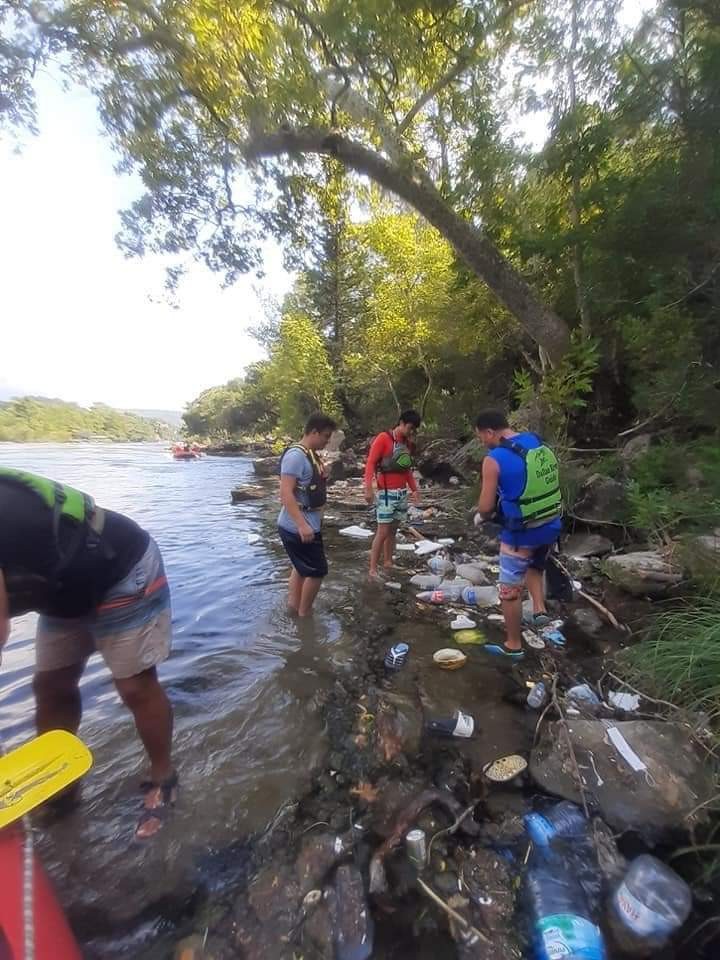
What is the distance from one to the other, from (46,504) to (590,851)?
104 inches

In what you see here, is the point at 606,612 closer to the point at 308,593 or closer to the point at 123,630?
the point at 308,593

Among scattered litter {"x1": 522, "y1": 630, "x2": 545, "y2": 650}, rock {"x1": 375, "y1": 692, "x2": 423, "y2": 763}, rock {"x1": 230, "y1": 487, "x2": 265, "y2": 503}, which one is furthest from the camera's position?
rock {"x1": 230, "y1": 487, "x2": 265, "y2": 503}

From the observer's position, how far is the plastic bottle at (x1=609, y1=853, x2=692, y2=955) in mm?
1445

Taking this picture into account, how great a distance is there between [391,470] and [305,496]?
1885mm

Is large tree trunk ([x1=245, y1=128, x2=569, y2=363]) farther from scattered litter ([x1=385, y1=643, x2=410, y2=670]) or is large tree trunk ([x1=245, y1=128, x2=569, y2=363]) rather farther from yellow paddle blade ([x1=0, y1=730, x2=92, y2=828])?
yellow paddle blade ([x1=0, y1=730, x2=92, y2=828])

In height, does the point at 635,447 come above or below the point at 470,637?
above

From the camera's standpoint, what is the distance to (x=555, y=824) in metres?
1.94

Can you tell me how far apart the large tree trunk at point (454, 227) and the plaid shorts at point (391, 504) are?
436cm

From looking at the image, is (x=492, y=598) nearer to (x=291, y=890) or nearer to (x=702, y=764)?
(x=702, y=764)

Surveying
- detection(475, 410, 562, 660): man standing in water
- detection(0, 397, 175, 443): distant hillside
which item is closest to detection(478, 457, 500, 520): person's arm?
detection(475, 410, 562, 660): man standing in water

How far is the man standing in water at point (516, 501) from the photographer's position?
10.8 feet

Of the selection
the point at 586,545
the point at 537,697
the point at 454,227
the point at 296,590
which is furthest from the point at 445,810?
the point at 454,227

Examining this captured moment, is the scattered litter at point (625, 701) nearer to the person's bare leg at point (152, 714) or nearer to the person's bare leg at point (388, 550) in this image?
the person's bare leg at point (152, 714)

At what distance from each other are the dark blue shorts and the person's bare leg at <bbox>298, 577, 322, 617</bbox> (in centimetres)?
18
